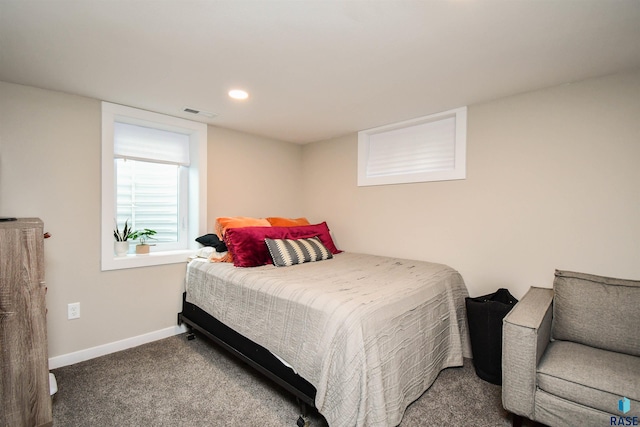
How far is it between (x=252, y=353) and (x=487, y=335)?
168 cm

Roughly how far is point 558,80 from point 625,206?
97cm

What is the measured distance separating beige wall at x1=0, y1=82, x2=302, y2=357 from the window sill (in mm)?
59

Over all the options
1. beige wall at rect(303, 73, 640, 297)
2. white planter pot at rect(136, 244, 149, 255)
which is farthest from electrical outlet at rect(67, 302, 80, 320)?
beige wall at rect(303, 73, 640, 297)

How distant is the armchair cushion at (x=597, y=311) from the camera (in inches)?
66.4

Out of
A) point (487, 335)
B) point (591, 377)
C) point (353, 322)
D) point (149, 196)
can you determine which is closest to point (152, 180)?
point (149, 196)

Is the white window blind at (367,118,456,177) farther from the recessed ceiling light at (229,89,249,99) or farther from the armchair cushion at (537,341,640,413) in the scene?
the armchair cushion at (537,341,640,413)

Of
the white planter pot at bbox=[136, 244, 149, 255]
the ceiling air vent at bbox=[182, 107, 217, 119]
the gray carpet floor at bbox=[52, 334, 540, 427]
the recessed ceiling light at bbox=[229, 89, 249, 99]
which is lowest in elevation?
the gray carpet floor at bbox=[52, 334, 540, 427]

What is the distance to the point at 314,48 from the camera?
1.70 m

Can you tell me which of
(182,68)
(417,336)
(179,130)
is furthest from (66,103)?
(417,336)

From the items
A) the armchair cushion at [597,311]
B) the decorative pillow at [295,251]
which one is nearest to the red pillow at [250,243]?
the decorative pillow at [295,251]

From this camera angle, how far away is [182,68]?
1948 mm

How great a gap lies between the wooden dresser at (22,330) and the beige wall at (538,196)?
2.76 m

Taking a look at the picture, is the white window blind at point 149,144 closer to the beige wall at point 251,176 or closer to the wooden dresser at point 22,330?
the beige wall at point 251,176

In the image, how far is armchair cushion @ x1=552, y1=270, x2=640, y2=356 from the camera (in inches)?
66.4
